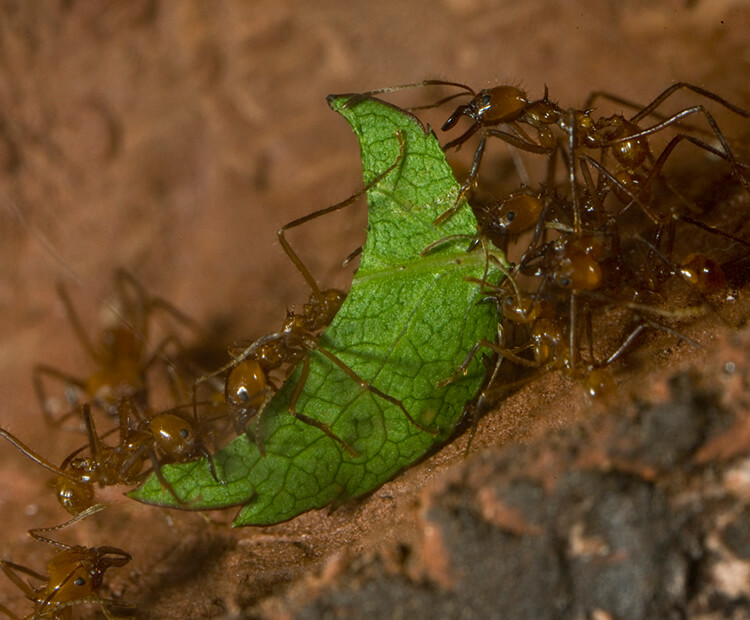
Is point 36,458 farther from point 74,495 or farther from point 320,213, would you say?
point 320,213

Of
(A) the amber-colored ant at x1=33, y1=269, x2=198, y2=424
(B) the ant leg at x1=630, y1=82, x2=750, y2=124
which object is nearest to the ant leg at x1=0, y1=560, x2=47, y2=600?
(A) the amber-colored ant at x1=33, y1=269, x2=198, y2=424

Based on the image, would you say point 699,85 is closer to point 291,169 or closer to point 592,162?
point 592,162

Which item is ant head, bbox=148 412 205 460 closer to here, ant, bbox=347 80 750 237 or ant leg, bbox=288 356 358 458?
ant leg, bbox=288 356 358 458

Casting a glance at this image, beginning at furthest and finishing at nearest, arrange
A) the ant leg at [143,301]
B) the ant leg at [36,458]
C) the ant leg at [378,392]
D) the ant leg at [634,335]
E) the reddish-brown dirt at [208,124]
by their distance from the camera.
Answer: the ant leg at [143,301]
the reddish-brown dirt at [208,124]
the ant leg at [36,458]
the ant leg at [378,392]
the ant leg at [634,335]

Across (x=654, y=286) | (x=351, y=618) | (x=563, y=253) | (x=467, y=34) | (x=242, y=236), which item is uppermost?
(x=467, y=34)

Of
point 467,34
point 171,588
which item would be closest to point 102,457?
point 171,588

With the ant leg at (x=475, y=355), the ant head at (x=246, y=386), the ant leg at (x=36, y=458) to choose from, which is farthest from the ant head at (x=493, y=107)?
the ant leg at (x=36, y=458)

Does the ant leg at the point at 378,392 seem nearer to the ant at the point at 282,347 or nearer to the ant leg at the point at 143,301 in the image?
the ant at the point at 282,347
